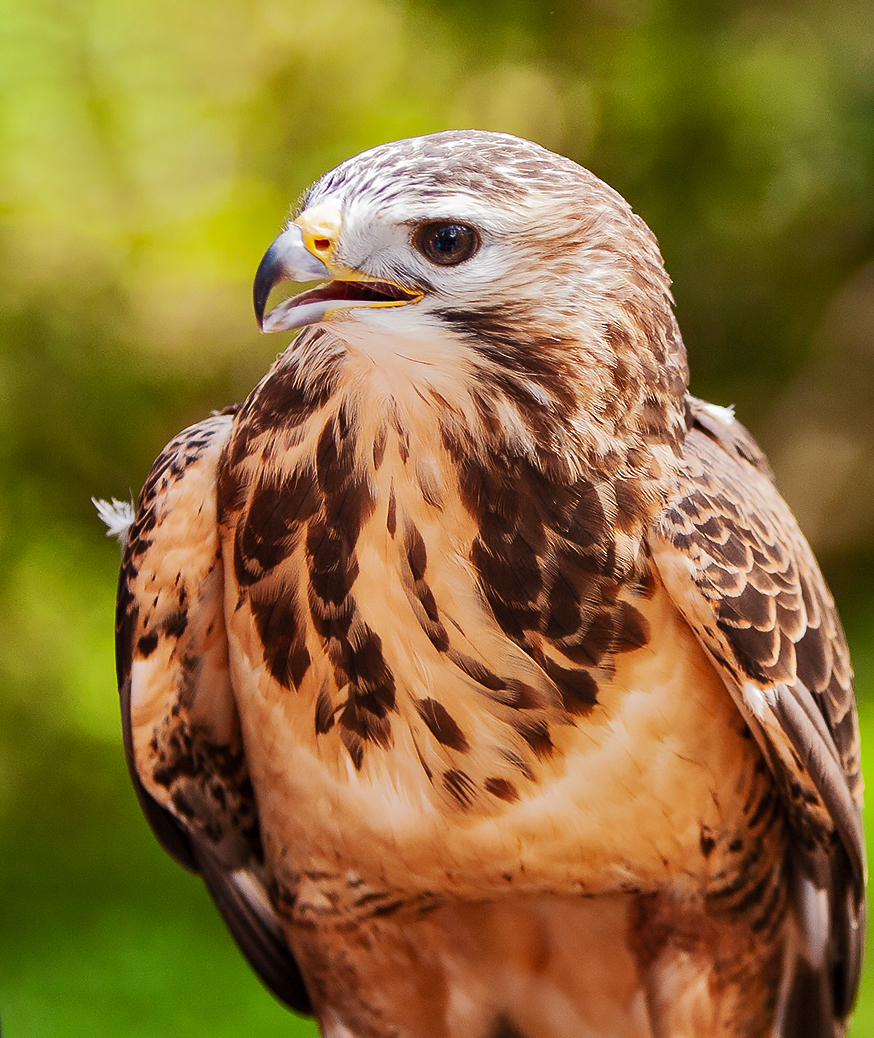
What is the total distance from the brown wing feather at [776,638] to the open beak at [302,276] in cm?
51

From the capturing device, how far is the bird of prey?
1362 millimetres

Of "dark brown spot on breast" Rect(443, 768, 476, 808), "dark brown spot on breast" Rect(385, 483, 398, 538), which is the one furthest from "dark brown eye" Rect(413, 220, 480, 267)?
"dark brown spot on breast" Rect(443, 768, 476, 808)

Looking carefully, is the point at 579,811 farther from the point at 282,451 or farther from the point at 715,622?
the point at 282,451

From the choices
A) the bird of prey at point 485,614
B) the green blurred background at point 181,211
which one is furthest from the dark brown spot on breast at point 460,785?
the green blurred background at point 181,211

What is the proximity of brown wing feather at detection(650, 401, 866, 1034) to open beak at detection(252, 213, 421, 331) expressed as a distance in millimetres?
512

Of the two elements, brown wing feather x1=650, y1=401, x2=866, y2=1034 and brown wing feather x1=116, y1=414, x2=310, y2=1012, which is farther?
brown wing feather x1=116, y1=414, x2=310, y2=1012

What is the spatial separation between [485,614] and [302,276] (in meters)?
0.50

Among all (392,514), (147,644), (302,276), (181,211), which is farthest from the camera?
(181,211)

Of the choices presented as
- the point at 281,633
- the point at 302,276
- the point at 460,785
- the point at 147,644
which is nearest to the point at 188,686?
the point at 147,644

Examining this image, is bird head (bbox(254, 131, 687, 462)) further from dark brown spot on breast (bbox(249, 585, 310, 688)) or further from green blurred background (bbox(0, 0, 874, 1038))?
green blurred background (bbox(0, 0, 874, 1038))

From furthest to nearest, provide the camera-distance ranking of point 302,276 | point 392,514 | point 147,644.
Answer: point 147,644 → point 392,514 → point 302,276

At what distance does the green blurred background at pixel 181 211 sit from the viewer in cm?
324

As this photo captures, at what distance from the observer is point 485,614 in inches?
59.5

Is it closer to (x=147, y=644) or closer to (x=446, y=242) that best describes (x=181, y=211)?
(x=147, y=644)
